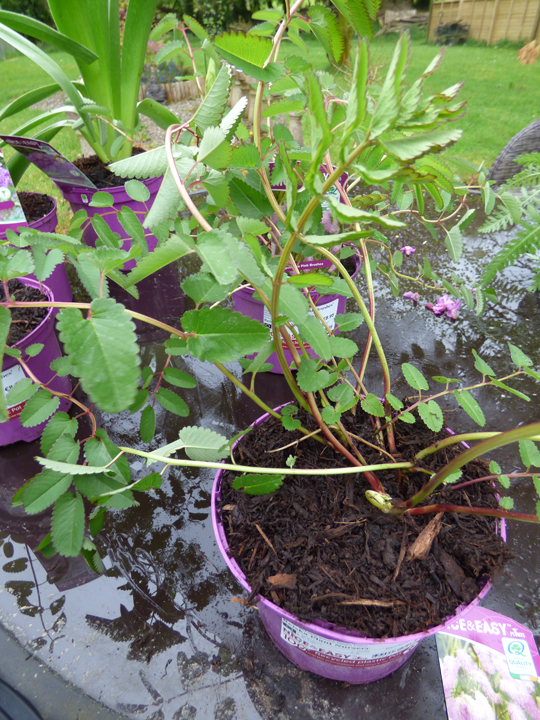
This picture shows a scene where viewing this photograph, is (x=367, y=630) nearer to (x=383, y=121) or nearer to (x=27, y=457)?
(x=383, y=121)

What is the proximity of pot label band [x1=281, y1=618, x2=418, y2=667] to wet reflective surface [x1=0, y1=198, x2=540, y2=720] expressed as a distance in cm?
10

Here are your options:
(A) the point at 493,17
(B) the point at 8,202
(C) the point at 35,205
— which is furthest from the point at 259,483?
(A) the point at 493,17

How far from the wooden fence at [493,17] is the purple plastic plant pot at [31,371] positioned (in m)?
7.29

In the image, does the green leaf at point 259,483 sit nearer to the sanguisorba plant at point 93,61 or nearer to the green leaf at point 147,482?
the green leaf at point 147,482

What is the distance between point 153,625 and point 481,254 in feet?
4.32

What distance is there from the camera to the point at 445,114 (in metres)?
0.27

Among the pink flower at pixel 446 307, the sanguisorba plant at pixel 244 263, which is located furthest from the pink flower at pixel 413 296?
the sanguisorba plant at pixel 244 263

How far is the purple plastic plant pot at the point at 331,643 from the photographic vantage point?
0.50 metres

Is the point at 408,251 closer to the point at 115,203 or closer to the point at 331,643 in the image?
the point at 115,203

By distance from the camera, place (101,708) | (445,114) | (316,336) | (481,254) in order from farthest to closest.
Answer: (481,254) → (101,708) → (316,336) → (445,114)

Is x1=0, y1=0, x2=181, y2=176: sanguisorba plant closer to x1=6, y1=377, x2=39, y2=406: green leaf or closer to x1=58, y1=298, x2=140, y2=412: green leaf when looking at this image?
x1=6, y1=377, x2=39, y2=406: green leaf

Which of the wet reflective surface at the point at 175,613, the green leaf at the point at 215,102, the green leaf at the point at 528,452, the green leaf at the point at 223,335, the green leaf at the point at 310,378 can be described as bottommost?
the wet reflective surface at the point at 175,613

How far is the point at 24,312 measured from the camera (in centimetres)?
98

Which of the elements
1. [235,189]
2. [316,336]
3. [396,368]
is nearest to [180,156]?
[235,189]
